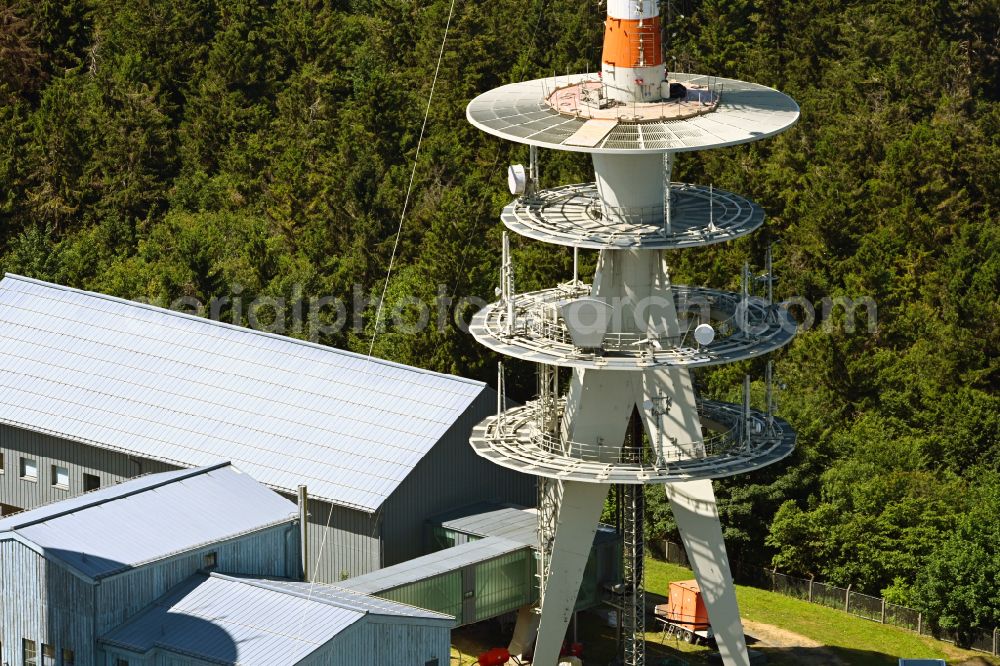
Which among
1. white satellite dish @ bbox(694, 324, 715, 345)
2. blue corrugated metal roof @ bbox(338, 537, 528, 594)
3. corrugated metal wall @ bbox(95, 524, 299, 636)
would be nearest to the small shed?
blue corrugated metal roof @ bbox(338, 537, 528, 594)

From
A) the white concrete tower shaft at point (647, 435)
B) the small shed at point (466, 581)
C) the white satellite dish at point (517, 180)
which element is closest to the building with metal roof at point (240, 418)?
the small shed at point (466, 581)

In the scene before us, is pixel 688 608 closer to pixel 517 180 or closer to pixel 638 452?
pixel 638 452

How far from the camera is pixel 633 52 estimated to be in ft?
228

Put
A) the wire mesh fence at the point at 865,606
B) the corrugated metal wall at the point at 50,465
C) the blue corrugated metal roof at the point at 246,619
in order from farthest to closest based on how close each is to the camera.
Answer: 1. the wire mesh fence at the point at 865,606
2. the corrugated metal wall at the point at 50,465
3. the blue corrugated metal roof at the point at 246,619

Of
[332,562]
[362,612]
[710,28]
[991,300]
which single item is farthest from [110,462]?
[710,28]

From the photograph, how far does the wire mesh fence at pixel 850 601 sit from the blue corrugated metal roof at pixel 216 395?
1758cm

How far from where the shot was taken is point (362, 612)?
63625 millimetres

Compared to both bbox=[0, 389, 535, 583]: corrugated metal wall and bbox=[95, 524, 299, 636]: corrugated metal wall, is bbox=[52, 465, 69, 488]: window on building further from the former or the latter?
bbox=[95, 524, 299, 636]: corrugated metal wall

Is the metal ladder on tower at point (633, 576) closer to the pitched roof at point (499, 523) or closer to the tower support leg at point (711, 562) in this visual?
the tower support leg at point (711, 562)

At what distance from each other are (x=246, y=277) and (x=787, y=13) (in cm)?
5032

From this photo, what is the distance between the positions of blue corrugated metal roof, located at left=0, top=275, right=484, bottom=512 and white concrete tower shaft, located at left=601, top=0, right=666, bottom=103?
49.1 ft

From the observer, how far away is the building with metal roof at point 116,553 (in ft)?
212

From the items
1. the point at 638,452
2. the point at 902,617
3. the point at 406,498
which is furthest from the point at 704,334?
the point at 902,617

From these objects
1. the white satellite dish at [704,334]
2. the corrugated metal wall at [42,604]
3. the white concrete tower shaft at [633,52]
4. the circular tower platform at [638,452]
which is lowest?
the corrugated metal wall at [42,604]
